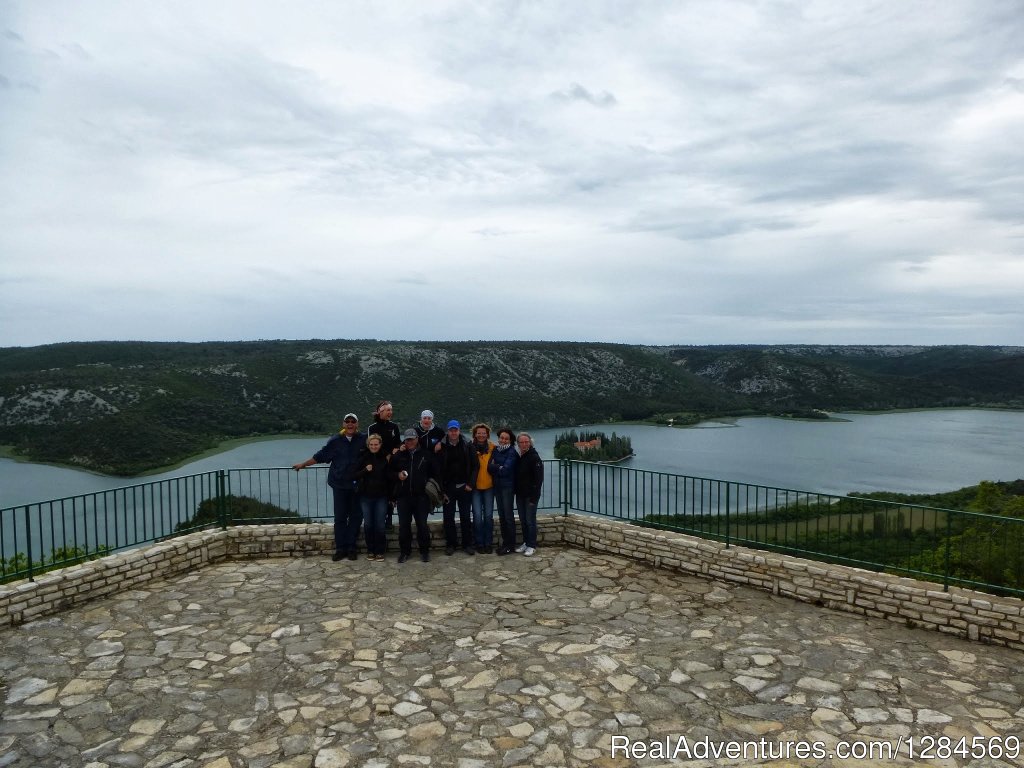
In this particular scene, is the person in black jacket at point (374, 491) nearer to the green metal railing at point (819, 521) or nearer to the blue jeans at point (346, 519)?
the blue jeans at point (346, 519)

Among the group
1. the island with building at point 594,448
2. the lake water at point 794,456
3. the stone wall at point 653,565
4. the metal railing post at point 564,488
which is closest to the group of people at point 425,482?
the stone wall at point 653,565

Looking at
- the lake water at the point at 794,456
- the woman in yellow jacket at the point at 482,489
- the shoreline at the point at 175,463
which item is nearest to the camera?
the woman in yellow jacket at the point at 482,489

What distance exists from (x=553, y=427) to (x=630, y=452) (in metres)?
9.17

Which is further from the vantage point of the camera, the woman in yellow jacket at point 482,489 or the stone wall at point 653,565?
the woman in yellow jacket at point 482,489

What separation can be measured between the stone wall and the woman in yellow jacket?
0.47 metres

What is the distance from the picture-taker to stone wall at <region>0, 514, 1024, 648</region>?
4703 mm

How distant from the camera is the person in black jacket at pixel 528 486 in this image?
6.66m

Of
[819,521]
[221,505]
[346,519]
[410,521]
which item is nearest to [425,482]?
[410,521]

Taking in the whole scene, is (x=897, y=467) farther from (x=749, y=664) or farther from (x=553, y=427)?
(x=749, y=664)

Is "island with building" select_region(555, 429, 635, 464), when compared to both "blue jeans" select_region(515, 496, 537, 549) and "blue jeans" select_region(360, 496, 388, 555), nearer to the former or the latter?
"blue jeans" select_region(515, 496, 537, 549)

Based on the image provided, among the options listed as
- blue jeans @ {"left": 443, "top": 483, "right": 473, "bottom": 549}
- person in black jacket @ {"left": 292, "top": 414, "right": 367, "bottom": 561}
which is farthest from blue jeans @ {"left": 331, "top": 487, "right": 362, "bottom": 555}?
blue jeans @ {"left": 443, "top": 483, "right": 473, "bottom": 549}

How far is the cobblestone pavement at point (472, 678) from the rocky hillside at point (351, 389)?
133ft

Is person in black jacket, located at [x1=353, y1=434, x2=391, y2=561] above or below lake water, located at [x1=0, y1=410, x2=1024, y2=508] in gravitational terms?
above

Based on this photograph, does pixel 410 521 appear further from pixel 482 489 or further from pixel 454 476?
pixel 482 489
